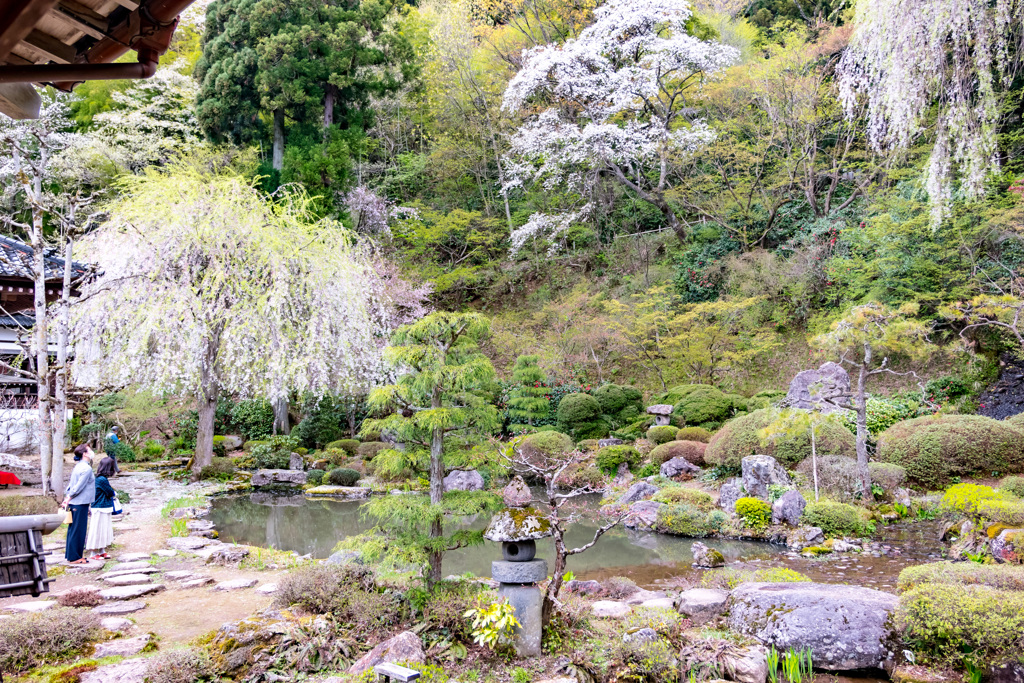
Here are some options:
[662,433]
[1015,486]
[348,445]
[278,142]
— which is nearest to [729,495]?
[662,433]

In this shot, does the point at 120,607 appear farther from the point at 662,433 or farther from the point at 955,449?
the point at 955,449

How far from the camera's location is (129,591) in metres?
5.31

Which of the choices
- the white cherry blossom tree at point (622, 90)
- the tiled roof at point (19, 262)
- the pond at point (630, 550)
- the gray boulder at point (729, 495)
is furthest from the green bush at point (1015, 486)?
the tiled roof at point (19, 262)

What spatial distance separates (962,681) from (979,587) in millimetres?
667

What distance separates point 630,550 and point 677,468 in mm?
3229

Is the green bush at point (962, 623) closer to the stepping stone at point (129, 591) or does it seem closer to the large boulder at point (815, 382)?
the stepping stone at point (129, 591)

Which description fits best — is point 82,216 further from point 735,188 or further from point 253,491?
point 735,188

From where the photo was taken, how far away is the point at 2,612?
14.9 feet

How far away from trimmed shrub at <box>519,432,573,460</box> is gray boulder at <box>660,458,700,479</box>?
2.05 m

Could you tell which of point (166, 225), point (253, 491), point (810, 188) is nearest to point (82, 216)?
point (166, 225)

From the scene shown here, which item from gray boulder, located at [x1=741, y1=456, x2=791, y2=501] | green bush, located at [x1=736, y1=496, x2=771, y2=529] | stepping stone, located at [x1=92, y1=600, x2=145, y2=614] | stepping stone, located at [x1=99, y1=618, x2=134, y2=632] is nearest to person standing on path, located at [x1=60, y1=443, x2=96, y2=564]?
stepping stone, located at [x1=92, y1=600, x2=145, y2=614]

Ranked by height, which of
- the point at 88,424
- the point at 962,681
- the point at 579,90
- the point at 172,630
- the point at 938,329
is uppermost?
the point at 579,90

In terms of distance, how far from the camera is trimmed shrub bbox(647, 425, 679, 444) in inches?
479

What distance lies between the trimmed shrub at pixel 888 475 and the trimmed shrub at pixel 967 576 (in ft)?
14.3
